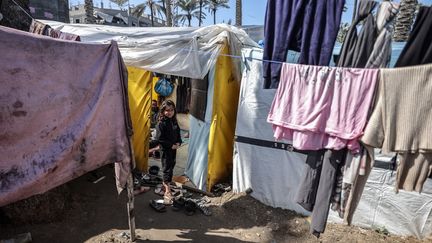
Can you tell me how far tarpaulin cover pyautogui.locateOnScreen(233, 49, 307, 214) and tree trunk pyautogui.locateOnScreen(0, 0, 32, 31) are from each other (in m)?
3.43

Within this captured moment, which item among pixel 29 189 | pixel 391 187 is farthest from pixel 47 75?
pixel 391 187

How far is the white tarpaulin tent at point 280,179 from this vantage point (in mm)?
4043

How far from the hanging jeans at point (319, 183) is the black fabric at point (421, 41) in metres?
0.85

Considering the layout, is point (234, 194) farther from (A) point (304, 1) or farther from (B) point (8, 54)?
(B) point (8, 54)

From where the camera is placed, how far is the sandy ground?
3.73 meters

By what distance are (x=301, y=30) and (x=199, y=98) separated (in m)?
3.42

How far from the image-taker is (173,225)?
171 inches

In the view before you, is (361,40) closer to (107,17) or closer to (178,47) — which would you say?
(178,47)

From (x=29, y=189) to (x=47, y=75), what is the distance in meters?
1.03

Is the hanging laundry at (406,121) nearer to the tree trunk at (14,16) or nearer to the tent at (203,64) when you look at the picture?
the tent at (203,64)

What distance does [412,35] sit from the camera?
1971 mm

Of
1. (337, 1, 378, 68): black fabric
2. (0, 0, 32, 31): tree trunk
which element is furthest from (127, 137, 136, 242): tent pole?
(0, 0, 32, 31): tree trunk

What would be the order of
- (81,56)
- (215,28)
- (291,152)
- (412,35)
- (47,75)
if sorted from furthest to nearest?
1. (215,28)
2. (291,152)
3. (81,56)
4. (47,75)
5. (412,35)

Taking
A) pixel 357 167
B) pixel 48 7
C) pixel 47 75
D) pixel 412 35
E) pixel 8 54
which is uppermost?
pixel 48 7
